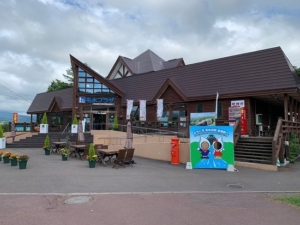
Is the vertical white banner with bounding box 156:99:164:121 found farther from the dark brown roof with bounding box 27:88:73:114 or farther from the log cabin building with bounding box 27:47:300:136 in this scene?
the dark brown roof with bounding box 27:88:73:114

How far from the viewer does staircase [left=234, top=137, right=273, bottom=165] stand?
1325cm

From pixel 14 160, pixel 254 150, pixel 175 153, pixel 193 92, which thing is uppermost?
pixel 193 92

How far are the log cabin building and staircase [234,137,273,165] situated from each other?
3.09 metres

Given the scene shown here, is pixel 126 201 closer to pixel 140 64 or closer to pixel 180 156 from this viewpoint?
pixel 180 156

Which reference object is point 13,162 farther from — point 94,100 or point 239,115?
point 94,100

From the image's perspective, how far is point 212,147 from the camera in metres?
13.0

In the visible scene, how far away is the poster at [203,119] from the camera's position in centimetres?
1857

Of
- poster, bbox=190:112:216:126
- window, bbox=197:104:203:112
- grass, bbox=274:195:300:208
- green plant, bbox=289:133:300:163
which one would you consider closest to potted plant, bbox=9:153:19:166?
grass, bbox=274:195:300:208

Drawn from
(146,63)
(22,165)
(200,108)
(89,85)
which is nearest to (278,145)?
(200,108)

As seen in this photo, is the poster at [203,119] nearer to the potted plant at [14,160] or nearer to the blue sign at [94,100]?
the blue sign at [94,100]

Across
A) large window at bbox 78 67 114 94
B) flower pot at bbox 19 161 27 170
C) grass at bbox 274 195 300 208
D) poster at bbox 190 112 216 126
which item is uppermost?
large window at bbox 78 67 114 94

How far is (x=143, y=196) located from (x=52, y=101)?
28.8m

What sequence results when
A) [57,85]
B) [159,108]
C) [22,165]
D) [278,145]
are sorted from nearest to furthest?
[22,165] < [278,145] < [159,108] < [57,85]

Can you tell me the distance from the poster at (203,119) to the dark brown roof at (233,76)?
4.18ft
